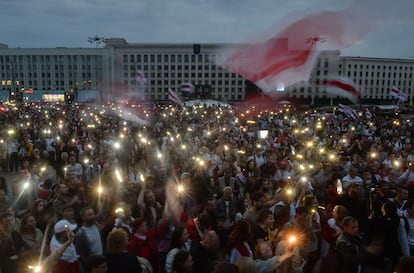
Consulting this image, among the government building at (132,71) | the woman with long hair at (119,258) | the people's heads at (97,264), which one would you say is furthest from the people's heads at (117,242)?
the government building at (132,71)

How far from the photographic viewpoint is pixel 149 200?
5738 millimetres

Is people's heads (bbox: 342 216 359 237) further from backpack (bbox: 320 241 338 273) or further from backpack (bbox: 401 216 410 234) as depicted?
backpack (bbox: 401 216 410 234)

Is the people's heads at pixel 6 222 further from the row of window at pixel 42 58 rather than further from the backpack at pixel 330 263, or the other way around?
the row of window at pixel 42 58

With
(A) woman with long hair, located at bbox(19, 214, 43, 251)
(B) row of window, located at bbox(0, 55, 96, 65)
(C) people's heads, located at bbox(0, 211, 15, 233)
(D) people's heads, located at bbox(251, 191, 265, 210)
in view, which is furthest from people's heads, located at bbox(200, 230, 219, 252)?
(B) row of window, located at bbox(0, 55, 96, 65)

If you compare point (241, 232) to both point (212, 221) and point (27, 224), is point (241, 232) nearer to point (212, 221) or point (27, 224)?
point (212, 221)

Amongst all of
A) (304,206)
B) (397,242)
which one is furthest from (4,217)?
(397,242)

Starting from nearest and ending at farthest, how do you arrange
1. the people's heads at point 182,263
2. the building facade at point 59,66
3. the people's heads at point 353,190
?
the people's heads at point 182,263 < the people's heads at point 353,190 < the building facade at point 59,66

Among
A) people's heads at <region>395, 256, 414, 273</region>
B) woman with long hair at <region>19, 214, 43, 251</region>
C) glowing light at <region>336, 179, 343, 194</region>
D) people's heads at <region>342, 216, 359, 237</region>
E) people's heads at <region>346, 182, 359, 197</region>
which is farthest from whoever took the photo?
glowing light at <region>336, 179, 343, 194</region>

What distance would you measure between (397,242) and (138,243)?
10.5ft

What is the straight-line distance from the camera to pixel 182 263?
143 inches

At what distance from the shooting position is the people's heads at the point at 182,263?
11.9ft

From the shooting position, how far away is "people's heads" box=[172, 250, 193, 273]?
363 centimetres

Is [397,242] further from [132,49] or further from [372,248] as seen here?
[132,49]

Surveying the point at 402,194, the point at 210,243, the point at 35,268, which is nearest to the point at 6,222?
the point at 35,268
